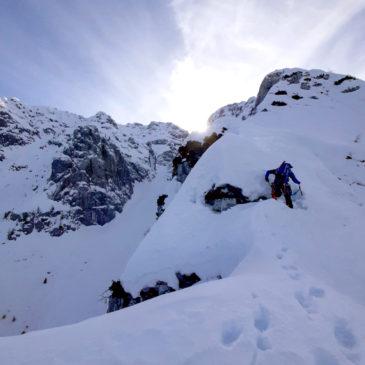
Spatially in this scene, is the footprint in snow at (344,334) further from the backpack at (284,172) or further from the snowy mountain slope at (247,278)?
the backpack at (284,172)

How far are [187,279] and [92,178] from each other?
69.5m

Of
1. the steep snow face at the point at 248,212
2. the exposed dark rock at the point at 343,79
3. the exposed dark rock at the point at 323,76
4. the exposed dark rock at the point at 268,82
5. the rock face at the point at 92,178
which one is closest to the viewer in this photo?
the steep snow face at the point at 248,212

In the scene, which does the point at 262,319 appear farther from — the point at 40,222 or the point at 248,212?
the point at 40,222

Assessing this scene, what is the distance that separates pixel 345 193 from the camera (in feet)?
50.2

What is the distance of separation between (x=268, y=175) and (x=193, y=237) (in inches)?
190

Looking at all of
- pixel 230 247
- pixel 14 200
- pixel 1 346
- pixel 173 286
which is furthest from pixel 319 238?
pixel 14 200

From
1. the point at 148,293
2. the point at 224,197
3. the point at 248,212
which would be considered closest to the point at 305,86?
the point at 224,197

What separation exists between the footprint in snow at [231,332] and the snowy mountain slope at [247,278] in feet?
0.06

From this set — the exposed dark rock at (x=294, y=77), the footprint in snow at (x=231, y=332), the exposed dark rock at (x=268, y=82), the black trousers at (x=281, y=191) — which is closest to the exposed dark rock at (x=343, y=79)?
the exposed dark rock at (x=294, y=77)

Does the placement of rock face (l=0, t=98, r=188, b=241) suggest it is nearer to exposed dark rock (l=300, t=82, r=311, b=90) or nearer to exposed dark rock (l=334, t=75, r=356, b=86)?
exposed dark rock (l=300, t=82, r=311, b=90)

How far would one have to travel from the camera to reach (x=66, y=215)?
65.3 meters

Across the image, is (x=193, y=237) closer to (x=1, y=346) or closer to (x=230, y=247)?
(x=230, y=247)

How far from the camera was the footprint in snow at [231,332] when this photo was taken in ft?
14.7

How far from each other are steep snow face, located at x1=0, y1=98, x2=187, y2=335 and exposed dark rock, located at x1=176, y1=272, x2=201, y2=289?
1630cm
